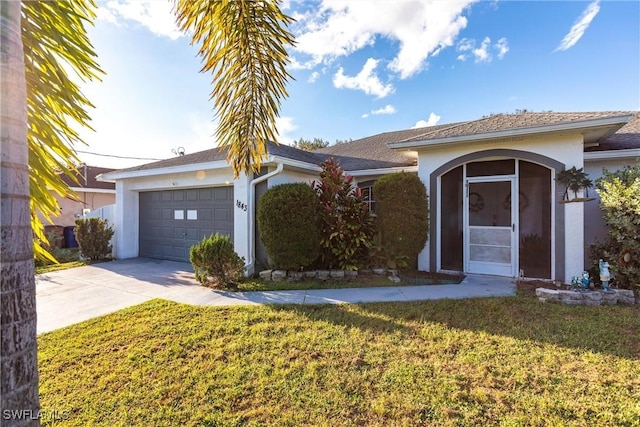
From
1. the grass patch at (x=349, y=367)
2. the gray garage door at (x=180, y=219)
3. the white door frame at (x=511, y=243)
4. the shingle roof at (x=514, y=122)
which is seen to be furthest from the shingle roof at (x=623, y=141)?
the gray garage door at (x=180, y=219)

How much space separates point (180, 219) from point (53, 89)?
29.3 feet

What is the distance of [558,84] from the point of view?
10430 millimetres

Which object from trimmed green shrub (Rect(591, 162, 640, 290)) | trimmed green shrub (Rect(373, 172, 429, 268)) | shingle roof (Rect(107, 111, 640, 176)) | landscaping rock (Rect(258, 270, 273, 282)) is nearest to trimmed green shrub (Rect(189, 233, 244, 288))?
landscaping rock (Rect(258, 270, 273, 282))

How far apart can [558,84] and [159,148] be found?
27.0 m

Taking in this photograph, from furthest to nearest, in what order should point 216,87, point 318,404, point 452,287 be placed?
point 452,287 → point 216,87 → point 318,404

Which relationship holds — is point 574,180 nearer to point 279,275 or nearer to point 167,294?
point 279,275

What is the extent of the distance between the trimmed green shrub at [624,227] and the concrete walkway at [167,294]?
1875 mm

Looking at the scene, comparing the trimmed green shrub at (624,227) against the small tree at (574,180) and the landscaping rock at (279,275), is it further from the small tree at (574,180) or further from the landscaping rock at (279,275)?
the landscaping rock at (279,275)

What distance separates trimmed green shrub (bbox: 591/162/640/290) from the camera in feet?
18.3

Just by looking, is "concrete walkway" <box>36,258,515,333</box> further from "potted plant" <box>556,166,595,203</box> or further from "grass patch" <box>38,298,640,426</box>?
"potted plant" <box>556,166,595,203</box>

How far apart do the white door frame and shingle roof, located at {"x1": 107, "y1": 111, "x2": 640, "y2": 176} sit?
1.30 m

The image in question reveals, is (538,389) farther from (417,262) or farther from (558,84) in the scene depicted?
(558,84)

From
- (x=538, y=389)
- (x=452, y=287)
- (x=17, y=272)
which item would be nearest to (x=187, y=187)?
(x=452, y=287)

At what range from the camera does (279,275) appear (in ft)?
24.5
